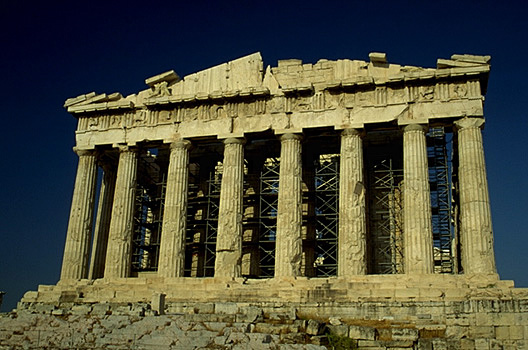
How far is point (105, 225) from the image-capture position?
113 feet

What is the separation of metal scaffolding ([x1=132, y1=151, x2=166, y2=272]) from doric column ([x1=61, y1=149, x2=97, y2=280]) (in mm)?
3450

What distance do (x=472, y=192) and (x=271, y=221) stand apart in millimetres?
11811

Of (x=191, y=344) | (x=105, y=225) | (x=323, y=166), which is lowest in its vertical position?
(x=191, y=344)

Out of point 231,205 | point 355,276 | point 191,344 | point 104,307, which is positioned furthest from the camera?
point 231,205

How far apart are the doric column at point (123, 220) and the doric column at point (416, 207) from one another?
1317 centimetres

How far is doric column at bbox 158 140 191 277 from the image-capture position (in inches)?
1179

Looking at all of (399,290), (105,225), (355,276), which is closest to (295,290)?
(355,276)

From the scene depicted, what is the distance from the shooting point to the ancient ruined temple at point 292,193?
26484 mm

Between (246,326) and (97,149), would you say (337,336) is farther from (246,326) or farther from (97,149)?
(97,149)

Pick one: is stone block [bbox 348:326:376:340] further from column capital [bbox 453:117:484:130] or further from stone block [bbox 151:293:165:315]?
column capital [bbox 453:117:484:130]

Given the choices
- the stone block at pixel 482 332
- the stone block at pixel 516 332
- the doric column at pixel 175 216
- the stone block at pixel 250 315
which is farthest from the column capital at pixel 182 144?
the stone block at pixel 516 332

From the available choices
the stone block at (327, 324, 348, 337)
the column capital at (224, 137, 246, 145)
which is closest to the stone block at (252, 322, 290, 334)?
the stone block at (327, 324, 348, 337)

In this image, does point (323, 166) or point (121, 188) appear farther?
point (323, 166)

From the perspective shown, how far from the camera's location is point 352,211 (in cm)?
2833
